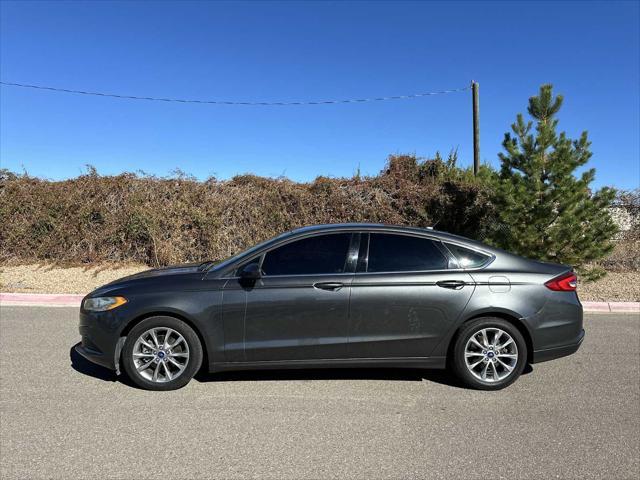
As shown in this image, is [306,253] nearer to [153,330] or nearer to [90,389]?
[153,330]

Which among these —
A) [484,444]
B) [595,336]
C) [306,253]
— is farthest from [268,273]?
[595,336]

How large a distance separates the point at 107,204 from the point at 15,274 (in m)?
2.72

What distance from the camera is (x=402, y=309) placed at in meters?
4.44

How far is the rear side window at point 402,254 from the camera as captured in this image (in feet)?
15.0

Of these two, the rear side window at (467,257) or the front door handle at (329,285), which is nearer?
the front door handle at (329,285)

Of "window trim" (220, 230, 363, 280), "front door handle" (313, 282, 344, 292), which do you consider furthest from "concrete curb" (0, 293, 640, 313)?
"front door handle" (313, 282, 344, 292)

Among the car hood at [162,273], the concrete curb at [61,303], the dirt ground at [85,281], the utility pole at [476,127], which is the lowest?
the concrete curb at [61,303]

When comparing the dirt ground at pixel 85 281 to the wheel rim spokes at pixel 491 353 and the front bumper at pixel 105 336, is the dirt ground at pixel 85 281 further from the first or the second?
the front bumper at pixel 105 336

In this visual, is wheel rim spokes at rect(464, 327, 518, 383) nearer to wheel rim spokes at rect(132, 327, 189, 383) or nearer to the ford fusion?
the ford fusion

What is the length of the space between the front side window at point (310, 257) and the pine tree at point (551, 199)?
19.2ft

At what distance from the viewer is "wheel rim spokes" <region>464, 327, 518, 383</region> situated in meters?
4.52

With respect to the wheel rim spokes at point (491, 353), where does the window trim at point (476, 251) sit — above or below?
above

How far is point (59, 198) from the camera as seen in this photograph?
40.9 feet

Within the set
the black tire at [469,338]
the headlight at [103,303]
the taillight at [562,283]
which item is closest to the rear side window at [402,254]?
the black tire at [469,338]
